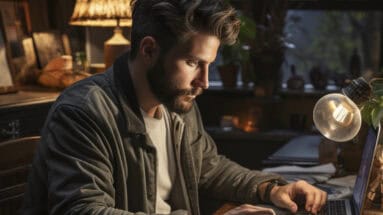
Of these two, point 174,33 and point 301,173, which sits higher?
point 174,33

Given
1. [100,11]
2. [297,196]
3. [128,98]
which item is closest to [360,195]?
[297,196]

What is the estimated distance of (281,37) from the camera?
4.17 m

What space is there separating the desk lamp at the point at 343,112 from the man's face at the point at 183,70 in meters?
0.33

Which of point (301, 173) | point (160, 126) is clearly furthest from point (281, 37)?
point (160, 126)

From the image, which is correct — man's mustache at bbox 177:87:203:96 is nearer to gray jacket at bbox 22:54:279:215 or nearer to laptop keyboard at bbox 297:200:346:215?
gray jacket at bbox 22:54:279:215

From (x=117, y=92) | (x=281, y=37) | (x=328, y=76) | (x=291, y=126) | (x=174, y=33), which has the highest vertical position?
(x=174, y=33)

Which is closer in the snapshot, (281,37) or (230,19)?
(230,19)

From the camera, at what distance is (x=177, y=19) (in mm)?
1868

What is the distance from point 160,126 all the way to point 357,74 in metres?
2.41

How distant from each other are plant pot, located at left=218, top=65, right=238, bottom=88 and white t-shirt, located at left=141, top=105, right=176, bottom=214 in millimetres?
2229

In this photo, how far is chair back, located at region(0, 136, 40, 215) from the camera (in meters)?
2.13

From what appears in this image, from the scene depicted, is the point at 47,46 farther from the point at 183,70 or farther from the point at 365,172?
the point at 365,172

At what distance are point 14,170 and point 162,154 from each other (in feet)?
1.51

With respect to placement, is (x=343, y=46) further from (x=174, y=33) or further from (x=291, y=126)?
(x=174, y=33)
